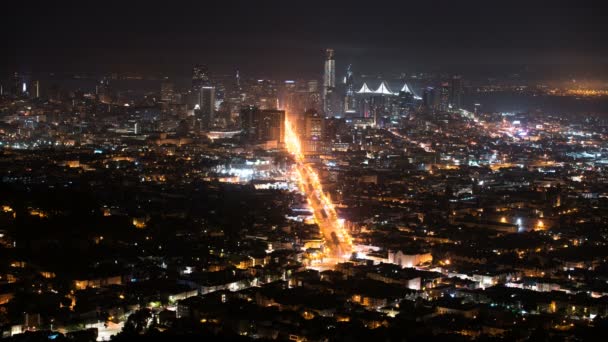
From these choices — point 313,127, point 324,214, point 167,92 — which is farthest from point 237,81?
point 324,214

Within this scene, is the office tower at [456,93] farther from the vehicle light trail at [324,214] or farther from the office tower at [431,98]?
the vehicle light trail at [324,214]

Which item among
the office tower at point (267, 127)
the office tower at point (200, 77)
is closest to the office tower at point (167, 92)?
the office tower at point (200, 77)

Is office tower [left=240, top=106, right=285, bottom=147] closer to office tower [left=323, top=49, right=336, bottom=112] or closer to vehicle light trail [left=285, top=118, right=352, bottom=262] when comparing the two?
vehicle light trail [left=285, top=118, right=352, bottom=262]

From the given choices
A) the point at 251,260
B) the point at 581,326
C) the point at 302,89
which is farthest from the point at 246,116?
the point at 581,326

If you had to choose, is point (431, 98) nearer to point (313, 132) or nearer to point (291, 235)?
point (313, 132)

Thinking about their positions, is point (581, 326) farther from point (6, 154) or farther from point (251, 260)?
point (6, 154)

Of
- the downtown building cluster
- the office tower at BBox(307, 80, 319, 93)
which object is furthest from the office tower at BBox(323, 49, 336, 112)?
the downtown building cluster
